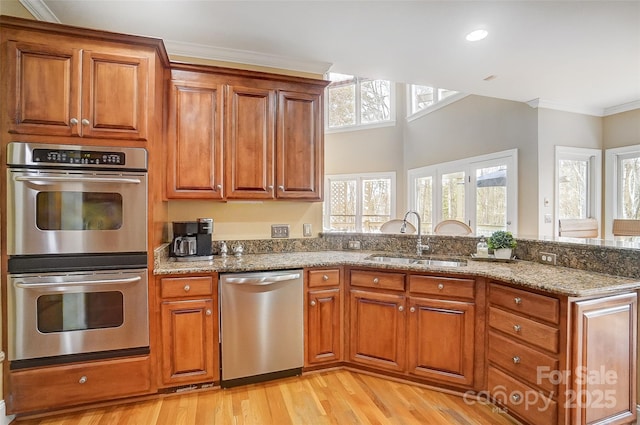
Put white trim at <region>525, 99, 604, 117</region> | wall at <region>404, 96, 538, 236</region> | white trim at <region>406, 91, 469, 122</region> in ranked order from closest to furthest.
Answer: white trim at <region>525, 99, 604, 117</region> → wall at <region>404, 96, 538, 236</region> → white trim at <region>406, 91, 469, 122</region>

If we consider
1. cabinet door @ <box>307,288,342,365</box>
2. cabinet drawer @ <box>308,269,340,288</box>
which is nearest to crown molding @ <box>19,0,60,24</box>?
cabinet drawer @ <box>308,269,340,288</box>

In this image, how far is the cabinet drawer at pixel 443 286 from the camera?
2.17m

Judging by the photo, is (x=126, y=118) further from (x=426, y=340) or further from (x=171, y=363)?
(x=426, y=340)

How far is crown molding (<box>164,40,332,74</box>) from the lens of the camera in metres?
2.68

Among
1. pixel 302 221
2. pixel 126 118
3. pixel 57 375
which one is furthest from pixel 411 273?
pixel 57 375

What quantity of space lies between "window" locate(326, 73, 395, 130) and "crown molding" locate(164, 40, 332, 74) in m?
4.90

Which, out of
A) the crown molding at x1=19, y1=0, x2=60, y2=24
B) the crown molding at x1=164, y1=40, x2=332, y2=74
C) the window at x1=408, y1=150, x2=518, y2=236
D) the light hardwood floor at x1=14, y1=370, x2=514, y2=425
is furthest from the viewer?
the window at x1=408, y1=150, x2=518, y2=236

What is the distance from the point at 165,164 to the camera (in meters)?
2.46

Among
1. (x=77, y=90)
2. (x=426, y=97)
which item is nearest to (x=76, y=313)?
(x=77, y=90)

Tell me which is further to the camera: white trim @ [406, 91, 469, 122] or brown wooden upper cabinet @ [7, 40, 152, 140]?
white trim @ [406, 91, 469, 122]

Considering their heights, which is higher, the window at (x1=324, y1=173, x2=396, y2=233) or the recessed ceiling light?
the recessed ceiling light

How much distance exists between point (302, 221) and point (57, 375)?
6.79ft

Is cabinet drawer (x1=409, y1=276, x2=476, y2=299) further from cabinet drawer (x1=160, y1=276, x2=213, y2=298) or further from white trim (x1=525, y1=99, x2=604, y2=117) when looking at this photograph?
white trim (x1=525, y1=99, x2=604, y2=117)

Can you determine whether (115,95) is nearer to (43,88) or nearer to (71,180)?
(43,88)
